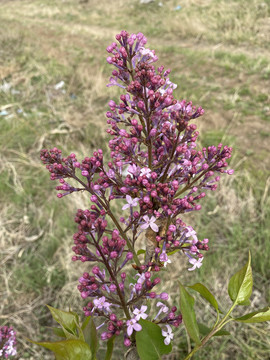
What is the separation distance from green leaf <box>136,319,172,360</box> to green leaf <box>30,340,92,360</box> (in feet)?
0.65

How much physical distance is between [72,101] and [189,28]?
254 inches

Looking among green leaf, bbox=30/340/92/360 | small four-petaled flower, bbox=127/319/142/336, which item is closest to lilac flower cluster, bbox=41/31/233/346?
small four-petaled flower, bbox=127/319/142/336

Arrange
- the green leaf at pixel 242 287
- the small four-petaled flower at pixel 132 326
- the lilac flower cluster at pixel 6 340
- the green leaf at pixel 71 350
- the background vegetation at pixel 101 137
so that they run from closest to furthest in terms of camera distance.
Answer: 1. the green leaf at pixel 71 350
2. the small four-petaled flower at pixel 132 326
3. the green leaf at pixel 242 287
4. the lilac flower cluster at pixel 6 340
5. the background vegetation at pixel 101 137

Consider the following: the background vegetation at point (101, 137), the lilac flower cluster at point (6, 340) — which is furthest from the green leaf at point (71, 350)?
the background vegetation at point (101, 137)

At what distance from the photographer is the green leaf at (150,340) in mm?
1141

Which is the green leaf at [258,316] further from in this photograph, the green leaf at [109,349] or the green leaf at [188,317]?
the green leaf at [109,349]

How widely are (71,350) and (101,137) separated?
4934 mm

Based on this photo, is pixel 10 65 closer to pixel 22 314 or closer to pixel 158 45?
pixel 158 45

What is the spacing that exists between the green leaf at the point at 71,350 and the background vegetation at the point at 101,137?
2.05 meters

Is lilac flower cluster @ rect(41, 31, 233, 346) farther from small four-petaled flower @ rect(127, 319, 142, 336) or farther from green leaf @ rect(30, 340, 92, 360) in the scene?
green leaf @ rect(30, 340, 92, 360)

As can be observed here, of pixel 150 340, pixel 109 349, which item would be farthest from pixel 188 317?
pixel 109 349

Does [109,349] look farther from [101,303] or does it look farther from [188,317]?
[188,317]

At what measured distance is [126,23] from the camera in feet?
46.7

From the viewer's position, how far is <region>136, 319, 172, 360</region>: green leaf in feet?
3.74
